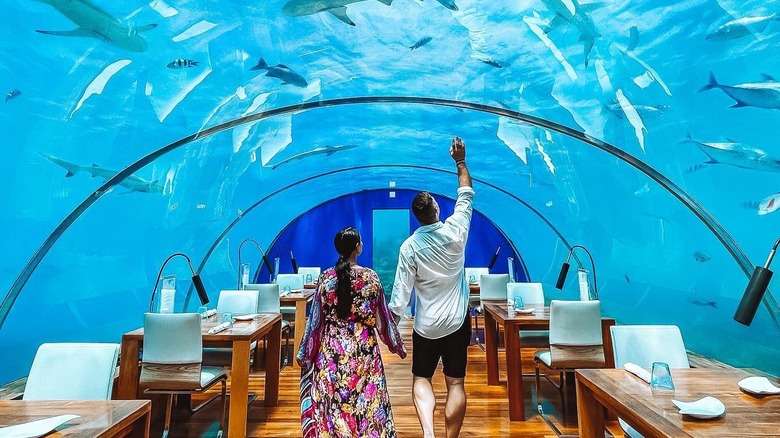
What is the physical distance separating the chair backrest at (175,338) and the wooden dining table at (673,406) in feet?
8.22

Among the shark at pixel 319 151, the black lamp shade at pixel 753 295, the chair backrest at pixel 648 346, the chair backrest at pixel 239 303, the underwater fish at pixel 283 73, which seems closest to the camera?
the black lamp shade at pixel 753 295

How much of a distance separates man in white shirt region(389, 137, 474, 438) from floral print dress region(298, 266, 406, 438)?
0.24 m

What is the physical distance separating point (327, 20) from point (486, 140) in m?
3.07

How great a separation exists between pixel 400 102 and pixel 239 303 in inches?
110

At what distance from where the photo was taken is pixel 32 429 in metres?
1.37

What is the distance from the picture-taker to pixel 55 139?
10.00ft

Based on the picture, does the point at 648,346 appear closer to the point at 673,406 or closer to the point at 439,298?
the point at 673,406

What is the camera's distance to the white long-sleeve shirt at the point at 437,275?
2416 millimetres

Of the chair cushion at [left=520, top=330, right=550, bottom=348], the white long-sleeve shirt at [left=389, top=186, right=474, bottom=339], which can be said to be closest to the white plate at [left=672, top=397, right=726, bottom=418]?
the white long-sleeve shirt at [left=389, top=186, right=474, bottom=339]

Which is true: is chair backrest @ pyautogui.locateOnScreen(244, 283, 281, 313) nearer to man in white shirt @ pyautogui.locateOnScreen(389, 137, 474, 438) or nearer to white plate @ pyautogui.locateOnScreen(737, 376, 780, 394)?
man in white shirt @ pyautogui.locateOnScreen(389, 137, 474, 438)

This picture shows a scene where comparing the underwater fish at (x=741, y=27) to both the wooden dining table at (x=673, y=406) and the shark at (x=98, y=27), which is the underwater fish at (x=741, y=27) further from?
the shark at (x=98, y=27)

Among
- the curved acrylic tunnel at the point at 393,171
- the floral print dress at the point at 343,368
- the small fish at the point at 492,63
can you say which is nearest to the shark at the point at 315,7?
the small fish at the point at 492,63

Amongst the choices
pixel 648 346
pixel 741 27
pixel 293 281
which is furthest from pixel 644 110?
pixel 293 281

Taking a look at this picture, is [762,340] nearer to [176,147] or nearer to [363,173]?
[176,147]
